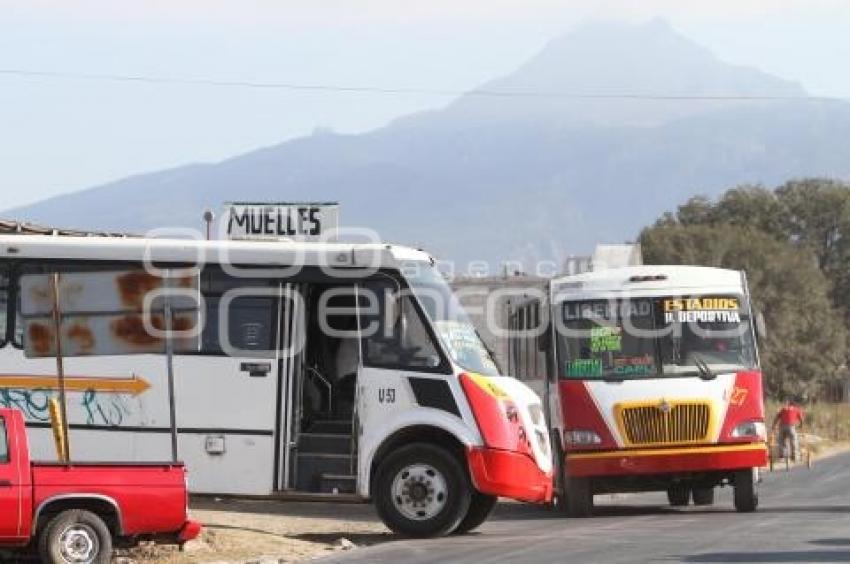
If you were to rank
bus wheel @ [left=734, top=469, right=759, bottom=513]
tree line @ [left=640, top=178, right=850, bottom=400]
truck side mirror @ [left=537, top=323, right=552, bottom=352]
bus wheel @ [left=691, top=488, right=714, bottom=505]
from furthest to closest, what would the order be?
tree line @ [left=640, top=178, right=850, bottom=400]
bus wheel @ [left=691, top=488, right=714, bottom=505]
truck side mirror @ [left=537, top=323, right=552, bottom=352]
bus wheel @ [left=734, top=469, right=759, bottom=513]

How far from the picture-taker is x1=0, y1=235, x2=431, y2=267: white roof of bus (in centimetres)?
1805

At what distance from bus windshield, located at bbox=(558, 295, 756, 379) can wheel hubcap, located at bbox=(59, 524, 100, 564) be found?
8.78 m

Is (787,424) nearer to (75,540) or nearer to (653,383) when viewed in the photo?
(653,383)

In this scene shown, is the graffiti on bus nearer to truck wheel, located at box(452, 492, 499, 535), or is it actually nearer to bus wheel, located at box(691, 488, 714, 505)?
truck wheel, located at box(452, 492, 499, 535)

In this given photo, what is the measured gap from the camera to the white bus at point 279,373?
17703 mm

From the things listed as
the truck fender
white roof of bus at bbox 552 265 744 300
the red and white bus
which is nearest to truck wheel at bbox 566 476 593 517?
the red and white bus

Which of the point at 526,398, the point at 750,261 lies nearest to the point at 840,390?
the point at 750,261

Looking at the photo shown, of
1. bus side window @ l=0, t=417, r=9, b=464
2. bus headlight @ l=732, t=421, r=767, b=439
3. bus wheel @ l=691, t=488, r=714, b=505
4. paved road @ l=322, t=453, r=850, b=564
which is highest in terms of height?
bus side window @ l=0, t=417, r=9, b=464

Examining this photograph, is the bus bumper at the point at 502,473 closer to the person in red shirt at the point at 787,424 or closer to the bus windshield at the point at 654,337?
the bus windshield at the point at 654,337

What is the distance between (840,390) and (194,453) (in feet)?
275

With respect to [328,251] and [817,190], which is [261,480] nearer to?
[328,251]

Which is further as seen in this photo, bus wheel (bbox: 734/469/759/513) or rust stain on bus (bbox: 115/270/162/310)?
bus wheel (bbox: 734/469/759/513)

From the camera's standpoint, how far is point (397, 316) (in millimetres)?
17953

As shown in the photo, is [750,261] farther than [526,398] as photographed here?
Yes
